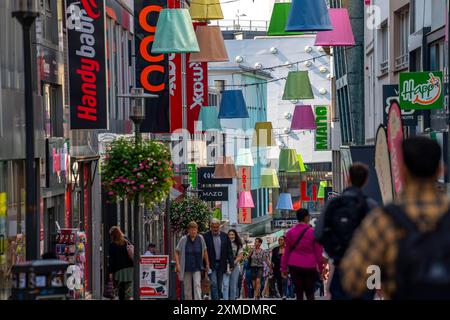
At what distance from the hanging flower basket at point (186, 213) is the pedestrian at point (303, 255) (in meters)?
24.0

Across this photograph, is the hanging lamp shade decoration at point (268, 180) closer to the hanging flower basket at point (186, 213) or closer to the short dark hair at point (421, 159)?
the hanging flower basket at point (186, 213)

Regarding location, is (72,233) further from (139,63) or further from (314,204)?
(314,204)

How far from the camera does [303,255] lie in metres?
16.7

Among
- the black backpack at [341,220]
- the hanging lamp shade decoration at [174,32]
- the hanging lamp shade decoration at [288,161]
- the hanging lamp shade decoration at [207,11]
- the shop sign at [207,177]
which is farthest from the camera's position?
the hanging lamp shade decoration at [288,161]

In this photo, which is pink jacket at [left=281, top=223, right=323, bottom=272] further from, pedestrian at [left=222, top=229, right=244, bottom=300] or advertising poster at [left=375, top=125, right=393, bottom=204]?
pedestrian at [left=222, top=229, right=244, bottom=300]

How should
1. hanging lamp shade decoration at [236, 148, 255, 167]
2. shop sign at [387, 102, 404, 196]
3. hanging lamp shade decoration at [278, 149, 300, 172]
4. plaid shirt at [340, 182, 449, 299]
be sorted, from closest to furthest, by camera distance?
plaid shirt at [340, 182, 449, 299], shop sign at [387, 102, 404, 196], hanging lamp shade decoration at [278, 149, 300, 172], hanging lamp shade decoration at [236, 148, 255, 167]

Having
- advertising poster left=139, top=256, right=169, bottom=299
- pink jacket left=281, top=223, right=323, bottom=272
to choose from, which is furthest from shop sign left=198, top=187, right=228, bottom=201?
pink jacket left=281, top=223, right=323, bottom=272

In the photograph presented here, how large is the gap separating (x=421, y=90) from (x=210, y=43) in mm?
9591

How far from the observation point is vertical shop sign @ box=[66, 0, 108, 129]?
81.1ft

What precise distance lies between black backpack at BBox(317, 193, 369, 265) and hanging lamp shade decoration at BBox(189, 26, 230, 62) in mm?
21647

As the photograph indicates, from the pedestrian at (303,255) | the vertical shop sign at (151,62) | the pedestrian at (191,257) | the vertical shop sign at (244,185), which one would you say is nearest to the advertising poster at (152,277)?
the pedestrian at (191,257)

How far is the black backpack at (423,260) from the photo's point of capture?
224 inches

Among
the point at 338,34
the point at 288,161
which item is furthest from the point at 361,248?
the point at 288,161
